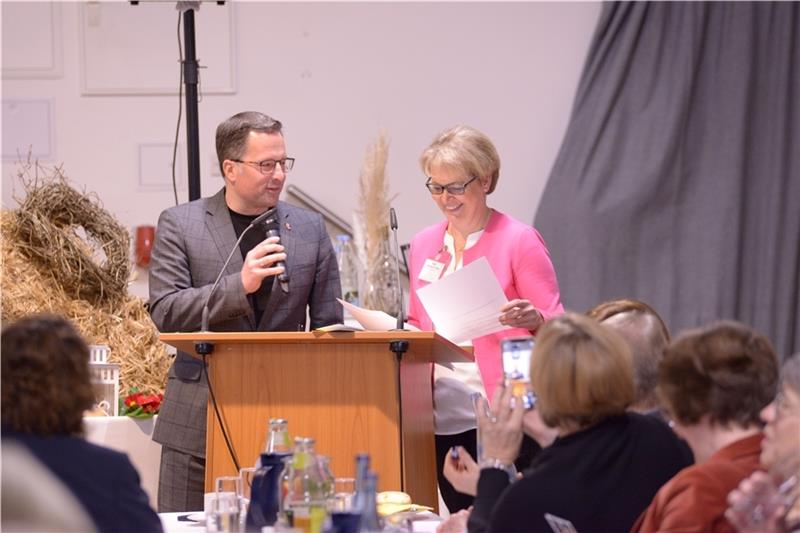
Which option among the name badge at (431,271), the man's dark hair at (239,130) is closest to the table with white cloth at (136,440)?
the man's dark hair at (239,130)

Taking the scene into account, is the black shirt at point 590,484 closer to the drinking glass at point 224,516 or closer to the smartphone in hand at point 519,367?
the smartphone in hand at point 519,367

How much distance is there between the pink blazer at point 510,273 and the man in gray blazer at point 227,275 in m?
0.39

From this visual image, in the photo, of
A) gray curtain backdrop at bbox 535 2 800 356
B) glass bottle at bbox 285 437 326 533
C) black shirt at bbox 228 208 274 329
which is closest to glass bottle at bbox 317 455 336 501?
glass bottle at bbox 285 437 326 533

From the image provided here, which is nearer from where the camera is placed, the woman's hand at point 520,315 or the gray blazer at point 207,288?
the woman's hand at point 520,315

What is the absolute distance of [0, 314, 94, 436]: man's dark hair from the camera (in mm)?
2086

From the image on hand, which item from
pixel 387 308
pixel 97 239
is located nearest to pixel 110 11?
pixel 97 239

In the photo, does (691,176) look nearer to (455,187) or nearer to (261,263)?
(455,187)

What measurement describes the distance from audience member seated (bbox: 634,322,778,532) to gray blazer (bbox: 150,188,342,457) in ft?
5.07

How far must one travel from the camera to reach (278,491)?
8.34 ft

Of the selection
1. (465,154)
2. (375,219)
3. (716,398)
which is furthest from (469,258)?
(375,219)

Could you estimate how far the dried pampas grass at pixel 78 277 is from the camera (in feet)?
15.4

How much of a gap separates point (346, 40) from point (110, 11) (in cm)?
127

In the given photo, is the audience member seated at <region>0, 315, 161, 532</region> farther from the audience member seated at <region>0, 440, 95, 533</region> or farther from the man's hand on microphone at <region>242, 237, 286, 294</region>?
the man's hand on microphone at <region>242, 237, 286, 294</region>

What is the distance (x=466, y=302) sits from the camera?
3.31m
